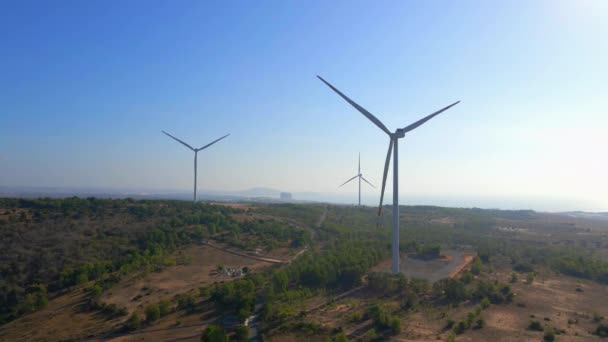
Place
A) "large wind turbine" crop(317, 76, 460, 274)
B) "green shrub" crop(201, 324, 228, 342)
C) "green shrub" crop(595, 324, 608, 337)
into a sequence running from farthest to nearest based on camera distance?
1. "large wind turbine" crop(317, 76, 460, 274)
2. "green shrub" crop(595, 324, 608, 337)
3. "green shrub" crop(201, 324, 228, 342)

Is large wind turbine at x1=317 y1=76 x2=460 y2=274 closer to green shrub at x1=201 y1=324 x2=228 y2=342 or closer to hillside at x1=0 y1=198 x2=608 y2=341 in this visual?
hillside at x1=0 y1=198 x2=608 y2=341

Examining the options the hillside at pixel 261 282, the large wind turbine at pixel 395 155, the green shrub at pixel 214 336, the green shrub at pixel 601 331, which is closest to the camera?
A: the green shrub at pixel 214 336

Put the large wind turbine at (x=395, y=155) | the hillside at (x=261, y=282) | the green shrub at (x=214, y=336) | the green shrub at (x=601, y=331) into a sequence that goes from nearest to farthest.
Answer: the green shrub at (x=214, y=336) < the green shrub at (x=601, y=331) < the hillside at (x=261, y=282) < the large wind turbine at (x=395, y=155)

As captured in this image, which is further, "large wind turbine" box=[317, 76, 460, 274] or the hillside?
"large wind turbine" box=[317, 76, 460, 274]

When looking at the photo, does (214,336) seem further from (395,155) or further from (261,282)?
(395,155)

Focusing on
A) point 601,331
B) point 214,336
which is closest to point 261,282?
point 214,336

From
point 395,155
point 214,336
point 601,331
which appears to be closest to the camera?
point 214,336

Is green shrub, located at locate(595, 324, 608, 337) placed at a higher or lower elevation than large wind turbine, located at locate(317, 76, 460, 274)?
lower

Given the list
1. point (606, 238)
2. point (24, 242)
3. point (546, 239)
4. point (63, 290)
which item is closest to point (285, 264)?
point (63, 290)

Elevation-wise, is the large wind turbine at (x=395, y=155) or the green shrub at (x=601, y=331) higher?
the large wind turbine at (x=395, y=155)

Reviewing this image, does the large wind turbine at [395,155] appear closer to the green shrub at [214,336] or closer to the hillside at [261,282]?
the hillside at [261,282]

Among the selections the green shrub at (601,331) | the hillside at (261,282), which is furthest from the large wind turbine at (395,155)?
the green shrub at (601,331)

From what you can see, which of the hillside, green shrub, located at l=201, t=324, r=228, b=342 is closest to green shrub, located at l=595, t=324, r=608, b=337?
the hillside
